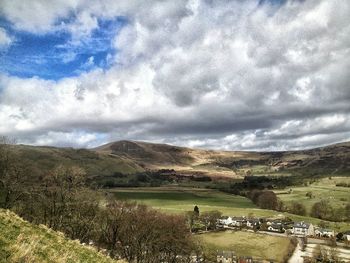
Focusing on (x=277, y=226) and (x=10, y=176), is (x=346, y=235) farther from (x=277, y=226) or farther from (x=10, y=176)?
(x=10, y=176)

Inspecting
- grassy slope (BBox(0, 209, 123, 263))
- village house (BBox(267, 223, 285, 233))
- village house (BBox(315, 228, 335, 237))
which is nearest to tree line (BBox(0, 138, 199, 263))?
grassy slope (BBox(0, 209, 123, 263))

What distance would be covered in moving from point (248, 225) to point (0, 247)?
577 ft

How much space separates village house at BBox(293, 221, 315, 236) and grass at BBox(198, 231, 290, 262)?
15.2m

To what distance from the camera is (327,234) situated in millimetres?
168875

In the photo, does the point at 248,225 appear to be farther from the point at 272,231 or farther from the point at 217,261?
the point at 217,261

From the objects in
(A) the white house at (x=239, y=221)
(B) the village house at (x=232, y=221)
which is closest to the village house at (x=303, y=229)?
(A) the white house at (x=239, y=221)

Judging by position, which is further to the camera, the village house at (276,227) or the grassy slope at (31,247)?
the village house at (276,227)

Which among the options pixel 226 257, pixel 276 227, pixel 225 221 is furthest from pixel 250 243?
pixel 225 221

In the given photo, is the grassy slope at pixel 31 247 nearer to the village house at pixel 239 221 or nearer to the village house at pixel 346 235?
the village house at pixel 346 235

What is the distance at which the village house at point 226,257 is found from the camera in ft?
398

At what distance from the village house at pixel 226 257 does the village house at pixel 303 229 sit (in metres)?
54.2

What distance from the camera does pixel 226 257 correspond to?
125 meters

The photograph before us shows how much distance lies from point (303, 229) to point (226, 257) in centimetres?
6095

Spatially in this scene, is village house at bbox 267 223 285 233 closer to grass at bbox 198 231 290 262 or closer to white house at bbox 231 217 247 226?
white house at bbox 231 217 247 226
